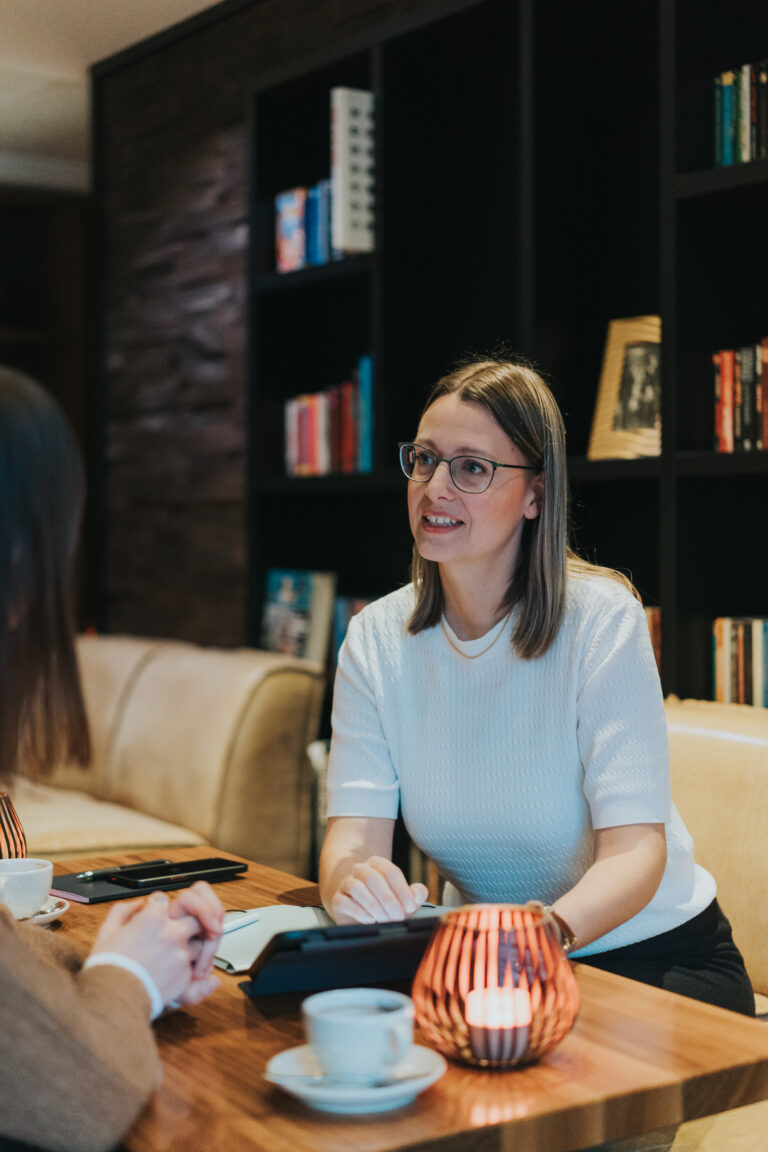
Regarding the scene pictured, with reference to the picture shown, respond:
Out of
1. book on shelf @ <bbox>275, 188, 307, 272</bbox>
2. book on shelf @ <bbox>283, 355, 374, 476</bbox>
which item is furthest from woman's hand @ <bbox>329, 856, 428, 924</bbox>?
book on shelf @ <bbox>275, 188, 307, 272</bbox>

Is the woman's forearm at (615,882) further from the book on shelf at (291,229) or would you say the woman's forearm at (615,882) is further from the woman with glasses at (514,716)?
the book on shelf at (291,229)

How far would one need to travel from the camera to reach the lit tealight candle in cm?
100

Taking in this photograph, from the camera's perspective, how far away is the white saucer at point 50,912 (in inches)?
56.1

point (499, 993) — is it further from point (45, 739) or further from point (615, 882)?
point (615, 882)

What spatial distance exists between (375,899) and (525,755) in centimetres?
43

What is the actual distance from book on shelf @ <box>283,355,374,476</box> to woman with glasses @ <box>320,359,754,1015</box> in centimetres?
122

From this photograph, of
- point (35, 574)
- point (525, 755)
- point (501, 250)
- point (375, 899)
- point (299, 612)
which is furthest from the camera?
point (299, 612)

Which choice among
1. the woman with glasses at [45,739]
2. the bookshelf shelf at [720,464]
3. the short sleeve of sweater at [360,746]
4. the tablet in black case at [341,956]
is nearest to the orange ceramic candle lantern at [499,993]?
the tablet in black case at [341,956]

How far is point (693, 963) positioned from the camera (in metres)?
1.67

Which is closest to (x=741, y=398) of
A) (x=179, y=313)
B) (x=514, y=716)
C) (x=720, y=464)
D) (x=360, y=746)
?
(x=720, y=464)

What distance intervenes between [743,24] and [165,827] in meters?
2.14

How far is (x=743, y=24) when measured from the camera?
7.86ft

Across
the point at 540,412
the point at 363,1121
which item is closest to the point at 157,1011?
the point at 363,1121

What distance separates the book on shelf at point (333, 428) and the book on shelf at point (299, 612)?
0.94 ft
